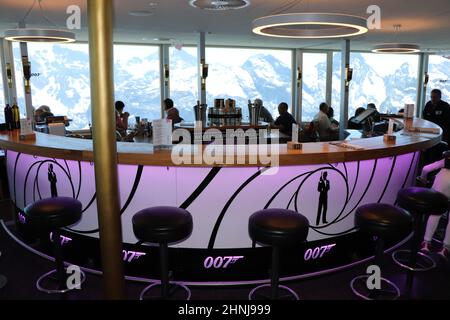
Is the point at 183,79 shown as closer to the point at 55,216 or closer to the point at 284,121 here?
the point at 284,121

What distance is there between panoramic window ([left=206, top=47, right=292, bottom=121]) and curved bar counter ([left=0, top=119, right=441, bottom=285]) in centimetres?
810

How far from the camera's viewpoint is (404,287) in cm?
301

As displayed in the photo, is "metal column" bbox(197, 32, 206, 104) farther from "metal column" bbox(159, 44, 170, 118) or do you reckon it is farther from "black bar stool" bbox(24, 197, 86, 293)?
"black bar stool" bbox(24, 197, 86, 293)

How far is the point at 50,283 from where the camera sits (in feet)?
9.96

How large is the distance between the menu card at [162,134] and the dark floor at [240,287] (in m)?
1.08

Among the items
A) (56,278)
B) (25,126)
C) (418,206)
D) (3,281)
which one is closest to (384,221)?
(418,206)

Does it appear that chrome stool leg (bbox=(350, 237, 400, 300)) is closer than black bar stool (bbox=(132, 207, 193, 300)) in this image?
No

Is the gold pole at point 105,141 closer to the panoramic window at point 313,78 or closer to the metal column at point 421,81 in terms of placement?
the panoramic window at point 313,78

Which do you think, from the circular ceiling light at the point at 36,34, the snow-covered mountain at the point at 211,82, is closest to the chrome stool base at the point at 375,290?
the circular ceiling light at the point at 36,34

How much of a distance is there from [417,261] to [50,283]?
10.2ft

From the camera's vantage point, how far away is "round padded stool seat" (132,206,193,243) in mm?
2215

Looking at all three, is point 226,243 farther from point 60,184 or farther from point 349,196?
point 60,184

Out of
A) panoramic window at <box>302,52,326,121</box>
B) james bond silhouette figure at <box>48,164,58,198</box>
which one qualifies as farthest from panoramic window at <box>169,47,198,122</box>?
james bond silhouette figure at <box>48,164,58,198</box>

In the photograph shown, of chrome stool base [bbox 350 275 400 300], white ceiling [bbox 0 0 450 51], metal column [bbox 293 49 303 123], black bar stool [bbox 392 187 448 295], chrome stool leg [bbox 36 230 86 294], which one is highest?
white ceiling [bbox 0 0 450 51]
